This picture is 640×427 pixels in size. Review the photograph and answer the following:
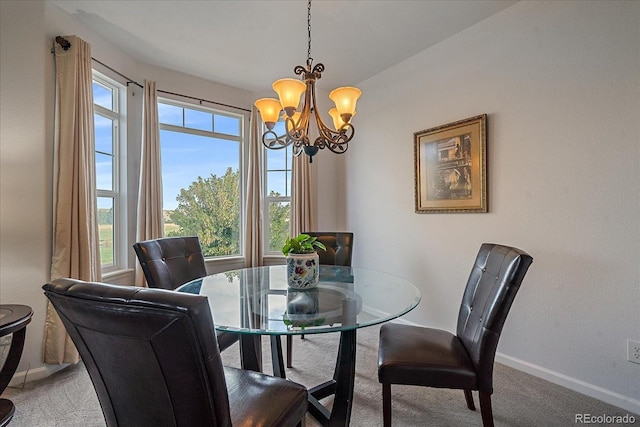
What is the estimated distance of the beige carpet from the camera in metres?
1.76

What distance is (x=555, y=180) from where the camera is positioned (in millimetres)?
2113

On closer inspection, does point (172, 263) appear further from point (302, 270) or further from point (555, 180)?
point (555, 180)

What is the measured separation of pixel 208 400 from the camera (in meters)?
0.85

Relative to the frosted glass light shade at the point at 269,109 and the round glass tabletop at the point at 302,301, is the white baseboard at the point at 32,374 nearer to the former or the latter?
the round glass tabletop at the point at 302,301

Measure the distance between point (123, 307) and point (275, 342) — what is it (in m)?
1.36

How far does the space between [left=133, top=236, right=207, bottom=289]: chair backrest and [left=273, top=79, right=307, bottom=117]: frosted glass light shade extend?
1282 millimetres

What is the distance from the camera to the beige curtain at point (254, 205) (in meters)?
3.74

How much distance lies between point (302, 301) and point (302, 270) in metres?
0.23

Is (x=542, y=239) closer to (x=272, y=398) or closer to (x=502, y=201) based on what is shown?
(x=502, y=201)

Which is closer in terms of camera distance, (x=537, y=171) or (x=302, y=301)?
(x=302, y=301)

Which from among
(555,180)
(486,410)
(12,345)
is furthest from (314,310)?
(555,180)

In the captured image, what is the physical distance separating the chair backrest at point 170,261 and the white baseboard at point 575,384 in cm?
247

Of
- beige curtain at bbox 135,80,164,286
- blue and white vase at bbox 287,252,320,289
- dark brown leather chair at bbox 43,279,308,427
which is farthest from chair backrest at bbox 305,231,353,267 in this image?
dark brown leather chair at bbox 43,279,308,427

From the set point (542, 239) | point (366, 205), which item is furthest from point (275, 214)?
point (542, 239)
